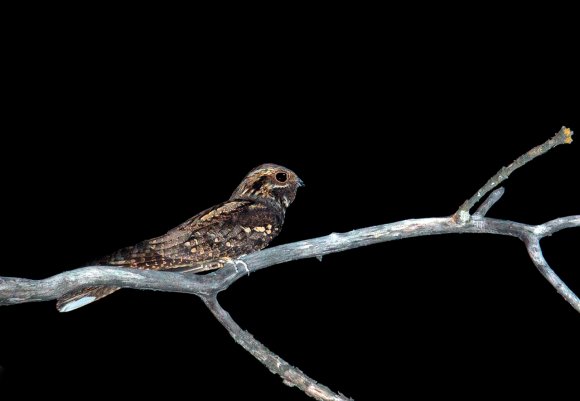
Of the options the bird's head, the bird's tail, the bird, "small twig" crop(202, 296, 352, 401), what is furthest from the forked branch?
the bird's head

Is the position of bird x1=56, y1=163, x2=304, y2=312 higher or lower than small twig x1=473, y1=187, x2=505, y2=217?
lower

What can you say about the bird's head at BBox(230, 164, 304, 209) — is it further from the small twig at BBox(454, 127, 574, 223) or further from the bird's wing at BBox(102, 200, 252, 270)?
the small twig at BBox(454, 127, 574, 223)

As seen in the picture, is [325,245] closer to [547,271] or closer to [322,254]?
[322,254]

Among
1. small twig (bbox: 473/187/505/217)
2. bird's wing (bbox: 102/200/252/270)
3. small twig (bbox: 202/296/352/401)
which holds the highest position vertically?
small twig (bbox: 473/187/505/217)

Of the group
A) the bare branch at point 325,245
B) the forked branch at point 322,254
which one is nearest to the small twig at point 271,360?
the forked branch at point 322,254

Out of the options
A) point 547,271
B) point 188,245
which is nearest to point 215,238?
point 188,245

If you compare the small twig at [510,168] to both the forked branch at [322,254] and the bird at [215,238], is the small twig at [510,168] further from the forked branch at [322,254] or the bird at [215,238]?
the bird at [215,238]

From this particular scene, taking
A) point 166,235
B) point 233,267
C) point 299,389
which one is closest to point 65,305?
point 166,235
